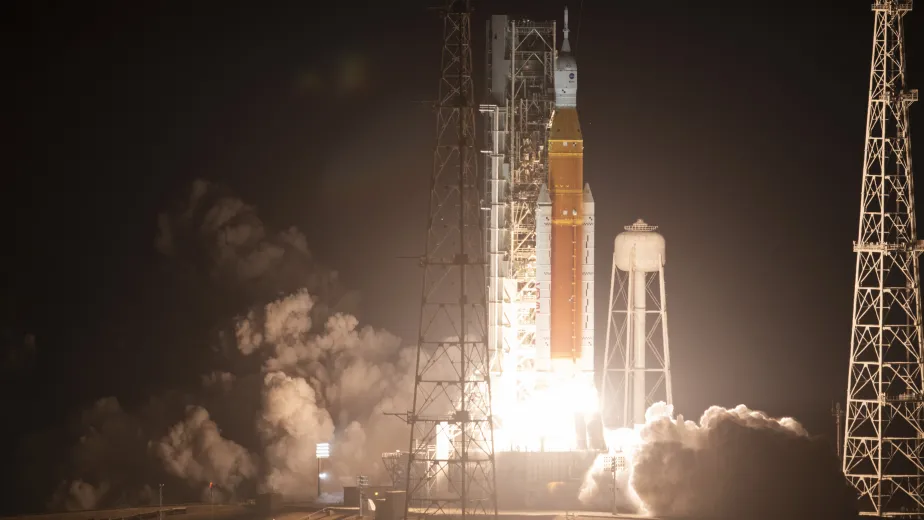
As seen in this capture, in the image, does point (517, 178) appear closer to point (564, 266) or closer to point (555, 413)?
point (564, 266)

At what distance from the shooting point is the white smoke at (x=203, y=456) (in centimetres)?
6119

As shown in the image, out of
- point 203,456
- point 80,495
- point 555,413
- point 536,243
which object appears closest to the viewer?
point 555,413

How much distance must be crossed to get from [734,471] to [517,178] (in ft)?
43.6

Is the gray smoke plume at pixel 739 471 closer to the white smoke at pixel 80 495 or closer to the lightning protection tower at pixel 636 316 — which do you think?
the lightning protection tower at pixel 636 316

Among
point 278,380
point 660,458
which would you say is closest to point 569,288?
point 660,458

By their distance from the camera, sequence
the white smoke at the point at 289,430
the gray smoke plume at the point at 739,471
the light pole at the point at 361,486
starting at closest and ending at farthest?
the gray smoke plume at the point at 739,471 < the light pole at the point at 361,486 < the white smoke at the point at 289,430

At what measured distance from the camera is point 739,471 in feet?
164

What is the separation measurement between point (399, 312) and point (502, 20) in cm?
1620

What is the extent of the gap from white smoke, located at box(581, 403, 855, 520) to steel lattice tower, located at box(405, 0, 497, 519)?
4.48 meters

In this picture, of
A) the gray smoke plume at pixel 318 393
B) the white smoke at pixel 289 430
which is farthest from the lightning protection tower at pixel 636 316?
the white smoke at pixel 289 430

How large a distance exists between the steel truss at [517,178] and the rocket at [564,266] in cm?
209

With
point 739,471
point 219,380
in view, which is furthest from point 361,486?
point 739,471

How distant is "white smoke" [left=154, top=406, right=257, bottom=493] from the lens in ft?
201

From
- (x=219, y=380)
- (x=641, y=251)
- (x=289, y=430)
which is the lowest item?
(x=289, y=430)
